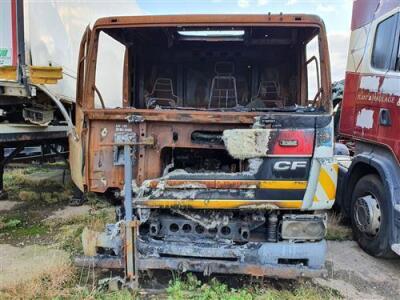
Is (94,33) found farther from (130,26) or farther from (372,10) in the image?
(372,10)

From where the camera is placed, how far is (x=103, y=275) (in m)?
3.86

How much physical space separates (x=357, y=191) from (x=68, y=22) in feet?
14.5

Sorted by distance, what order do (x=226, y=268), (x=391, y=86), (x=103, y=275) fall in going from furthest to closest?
(x=391, y=86) < (x=103, y=275) < (x=226, y=268)

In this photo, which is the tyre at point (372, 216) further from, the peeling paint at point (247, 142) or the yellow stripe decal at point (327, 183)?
the peeling paint at point (247, 142)

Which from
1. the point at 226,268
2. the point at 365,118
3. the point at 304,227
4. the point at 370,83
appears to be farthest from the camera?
the point at 365,118

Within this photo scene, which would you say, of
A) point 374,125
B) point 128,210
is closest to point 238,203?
point 128,210

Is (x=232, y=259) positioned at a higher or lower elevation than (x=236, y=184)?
lower

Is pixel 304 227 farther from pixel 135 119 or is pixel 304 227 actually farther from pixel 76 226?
pixel 76 226

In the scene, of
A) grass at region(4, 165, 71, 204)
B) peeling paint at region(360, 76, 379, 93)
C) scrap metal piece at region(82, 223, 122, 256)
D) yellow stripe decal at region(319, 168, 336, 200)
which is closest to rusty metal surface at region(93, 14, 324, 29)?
yellow stripe decal at region(319, 168, 336, 200)

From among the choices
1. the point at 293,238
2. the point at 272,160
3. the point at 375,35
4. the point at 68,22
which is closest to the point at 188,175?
the point at 272,160

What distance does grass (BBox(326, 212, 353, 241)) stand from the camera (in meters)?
5.18

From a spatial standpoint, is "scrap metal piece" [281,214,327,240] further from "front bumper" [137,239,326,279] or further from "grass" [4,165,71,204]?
"grass" [4,165,71,204]

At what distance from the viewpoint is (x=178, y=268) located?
3389 mm

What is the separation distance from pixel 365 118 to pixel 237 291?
8.32 feet
